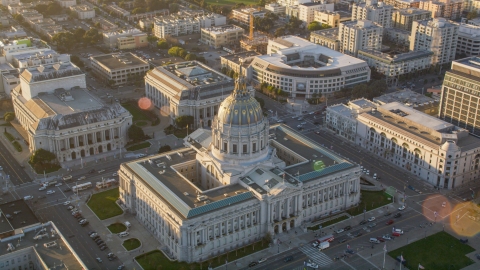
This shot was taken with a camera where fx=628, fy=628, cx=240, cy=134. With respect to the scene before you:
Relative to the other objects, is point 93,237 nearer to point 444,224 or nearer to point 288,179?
point 288,179

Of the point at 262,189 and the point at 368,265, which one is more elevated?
the point at 262,189

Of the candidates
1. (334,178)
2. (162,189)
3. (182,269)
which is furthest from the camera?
(334,178)

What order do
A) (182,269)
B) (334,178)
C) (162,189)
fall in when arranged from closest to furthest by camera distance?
1. (182,269)
2. (162,189)
3. (334,178)

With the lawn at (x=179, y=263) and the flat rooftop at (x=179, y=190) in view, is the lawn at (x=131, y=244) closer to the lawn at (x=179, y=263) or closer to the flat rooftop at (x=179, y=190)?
the lawn at (x=179, y=263)

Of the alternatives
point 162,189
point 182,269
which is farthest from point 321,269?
point 162,189

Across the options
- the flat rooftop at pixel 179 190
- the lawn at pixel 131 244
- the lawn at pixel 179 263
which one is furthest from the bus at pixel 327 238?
the lawn at pixel 131 244

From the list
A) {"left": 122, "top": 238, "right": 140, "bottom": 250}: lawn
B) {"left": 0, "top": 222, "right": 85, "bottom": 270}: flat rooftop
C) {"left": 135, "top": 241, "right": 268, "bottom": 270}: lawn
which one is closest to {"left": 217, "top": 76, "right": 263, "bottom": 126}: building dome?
{"left": 135, "top": 241, "right": 268, "bottom": 270}: lawn
